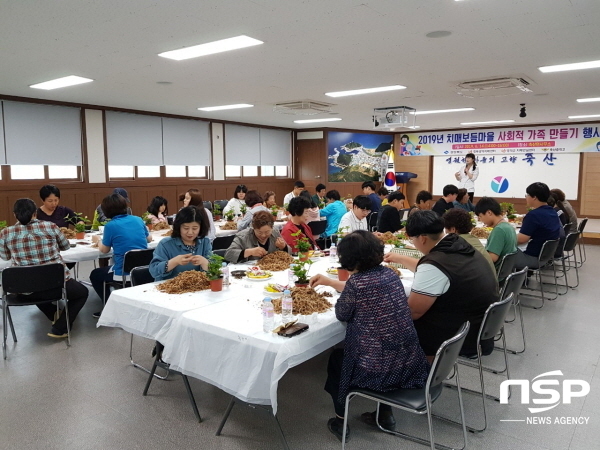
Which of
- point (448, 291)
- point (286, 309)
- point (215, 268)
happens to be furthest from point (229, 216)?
point (448, 291)

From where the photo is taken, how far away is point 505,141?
12.0 m

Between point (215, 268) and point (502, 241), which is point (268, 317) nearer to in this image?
point (215, 268)

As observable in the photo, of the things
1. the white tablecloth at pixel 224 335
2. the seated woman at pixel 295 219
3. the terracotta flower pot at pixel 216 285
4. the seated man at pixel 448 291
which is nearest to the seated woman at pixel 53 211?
the seated woman at pixel 295 219

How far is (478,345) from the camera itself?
2.60m

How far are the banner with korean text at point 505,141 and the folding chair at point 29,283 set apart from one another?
11.4 meters

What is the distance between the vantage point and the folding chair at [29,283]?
3.57 m

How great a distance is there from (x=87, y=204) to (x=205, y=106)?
9.74ft

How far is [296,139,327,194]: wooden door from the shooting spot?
12547 mm

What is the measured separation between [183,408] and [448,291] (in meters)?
1.86

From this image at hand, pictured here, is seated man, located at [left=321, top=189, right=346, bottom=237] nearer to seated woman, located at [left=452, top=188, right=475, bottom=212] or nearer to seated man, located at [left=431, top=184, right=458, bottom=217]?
seated man, located at [left=431, top=184, right=458, bottom=217]

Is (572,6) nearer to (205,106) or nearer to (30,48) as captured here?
(30,48)

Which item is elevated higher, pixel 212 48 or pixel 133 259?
pixel 212 48

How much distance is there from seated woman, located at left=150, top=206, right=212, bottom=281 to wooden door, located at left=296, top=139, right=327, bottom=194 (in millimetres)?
9317

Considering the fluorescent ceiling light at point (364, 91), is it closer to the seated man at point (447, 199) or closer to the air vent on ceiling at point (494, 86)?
the air vent on ceiling at point (494, 86)
